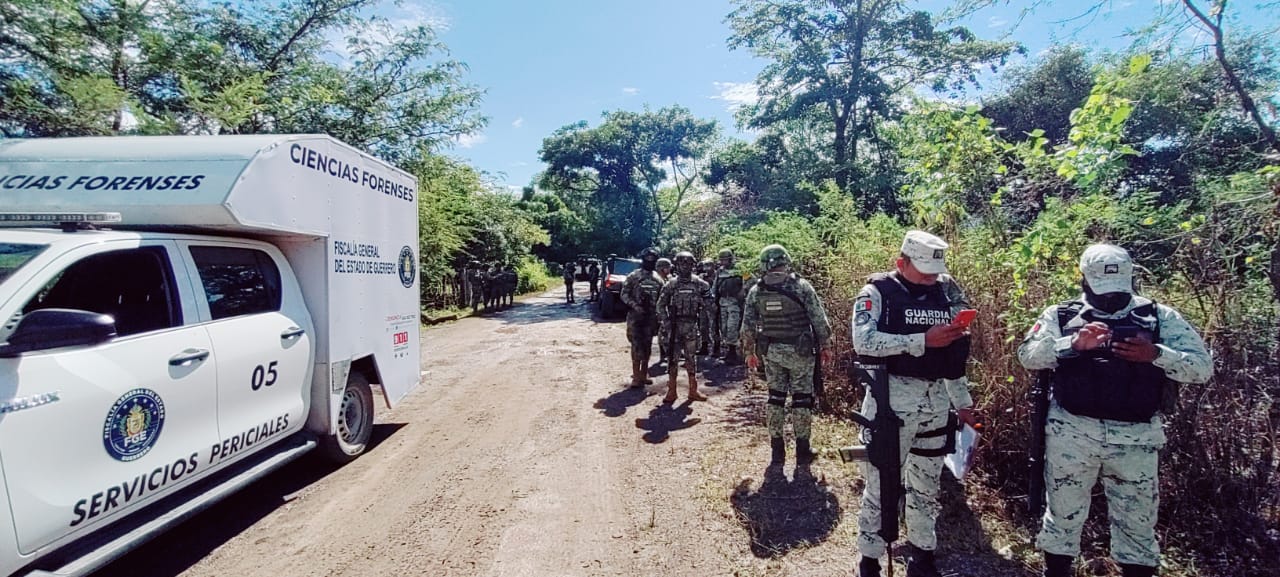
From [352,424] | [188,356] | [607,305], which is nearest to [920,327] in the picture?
[188,356]

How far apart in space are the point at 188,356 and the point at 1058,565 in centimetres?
448

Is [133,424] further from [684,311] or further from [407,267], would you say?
[684,311]

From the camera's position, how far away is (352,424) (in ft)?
16.2

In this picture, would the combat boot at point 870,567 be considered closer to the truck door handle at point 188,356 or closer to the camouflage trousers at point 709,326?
the truck door handle at point 188,356

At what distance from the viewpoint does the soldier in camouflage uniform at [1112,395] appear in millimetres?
2533

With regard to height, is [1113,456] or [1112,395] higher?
[1112,395]

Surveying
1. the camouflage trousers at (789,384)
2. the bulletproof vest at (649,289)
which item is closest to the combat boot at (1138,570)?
the camouflage trousers at (789,384)

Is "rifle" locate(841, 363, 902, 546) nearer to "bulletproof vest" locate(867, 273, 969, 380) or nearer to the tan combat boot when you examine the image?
"bulletproof vest" locate(867, 273, 969, 380)

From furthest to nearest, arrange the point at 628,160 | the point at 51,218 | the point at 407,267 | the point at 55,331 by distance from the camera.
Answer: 1. the point at 628,160
2. the point at 407,267
3. the point at 51,218
4. the point at 55,331

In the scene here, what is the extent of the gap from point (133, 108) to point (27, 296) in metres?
8.69

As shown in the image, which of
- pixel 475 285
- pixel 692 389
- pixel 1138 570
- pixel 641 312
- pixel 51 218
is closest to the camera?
pixel 1138 570

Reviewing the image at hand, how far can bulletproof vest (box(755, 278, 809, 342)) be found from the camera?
15.6 feet

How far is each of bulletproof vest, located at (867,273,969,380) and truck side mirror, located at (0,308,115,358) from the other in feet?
11.7

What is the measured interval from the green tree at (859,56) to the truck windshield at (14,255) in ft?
52.1
